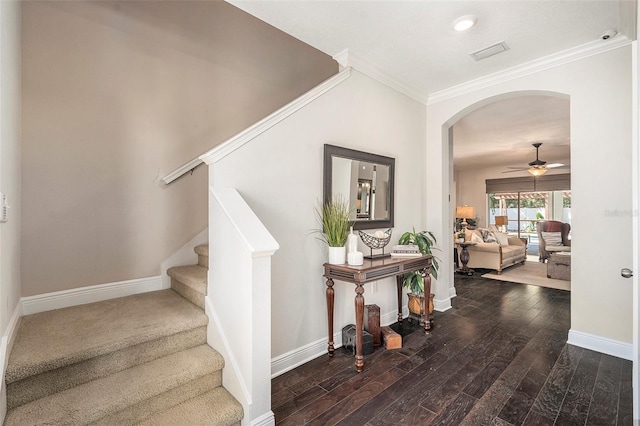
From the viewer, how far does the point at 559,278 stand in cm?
546

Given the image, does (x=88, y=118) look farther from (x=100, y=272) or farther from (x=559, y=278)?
(x=559, y=278)

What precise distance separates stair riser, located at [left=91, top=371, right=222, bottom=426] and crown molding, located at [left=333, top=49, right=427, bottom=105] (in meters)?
2.84

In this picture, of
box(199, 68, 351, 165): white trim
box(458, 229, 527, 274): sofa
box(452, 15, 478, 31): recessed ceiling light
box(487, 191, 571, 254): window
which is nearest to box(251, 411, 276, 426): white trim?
box(199, 68, 351, 165): white trim

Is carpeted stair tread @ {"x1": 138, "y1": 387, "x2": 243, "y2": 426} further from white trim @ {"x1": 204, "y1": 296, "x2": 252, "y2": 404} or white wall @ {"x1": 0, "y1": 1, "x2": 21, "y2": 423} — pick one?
white wall @ {"x1": 0, "y1": 1, "x2": 21, "y2": 423}

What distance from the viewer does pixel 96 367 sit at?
5.36 feet

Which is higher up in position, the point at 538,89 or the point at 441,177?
the point at 538,89

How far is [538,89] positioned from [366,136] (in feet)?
6.05

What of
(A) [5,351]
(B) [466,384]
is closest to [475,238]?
(B) [466,384]

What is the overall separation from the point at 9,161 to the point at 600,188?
4355 millimetres

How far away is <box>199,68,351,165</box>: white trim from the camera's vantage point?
6.57ft

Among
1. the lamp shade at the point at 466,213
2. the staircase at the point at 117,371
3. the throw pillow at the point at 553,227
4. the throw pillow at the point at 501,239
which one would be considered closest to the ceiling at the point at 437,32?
the staircase at the point at 117,371

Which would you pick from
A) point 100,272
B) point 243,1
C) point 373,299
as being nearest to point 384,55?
point 243,1

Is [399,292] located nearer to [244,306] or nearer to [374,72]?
[244,306]

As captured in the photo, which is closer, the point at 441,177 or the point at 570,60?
the point at 570,60
